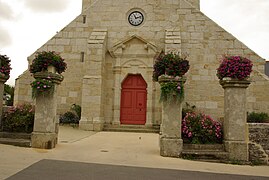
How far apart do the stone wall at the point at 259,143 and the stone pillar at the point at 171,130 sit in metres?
1.77

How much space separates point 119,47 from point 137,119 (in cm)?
369

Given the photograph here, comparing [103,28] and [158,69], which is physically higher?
[103,28]

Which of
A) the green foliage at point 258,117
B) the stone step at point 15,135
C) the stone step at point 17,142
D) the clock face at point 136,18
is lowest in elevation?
the stone step at point 17,142

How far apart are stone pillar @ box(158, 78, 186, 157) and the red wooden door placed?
19.2ft

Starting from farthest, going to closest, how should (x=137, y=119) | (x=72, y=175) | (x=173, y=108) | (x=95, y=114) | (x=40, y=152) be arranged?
(x=137, y=119) < (x=95, y=114) < (x=173, y=108) < (x=40, y=152) < (x=72, y=175)

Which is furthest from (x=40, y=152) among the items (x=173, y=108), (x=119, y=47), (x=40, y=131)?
(x=119, y=47)

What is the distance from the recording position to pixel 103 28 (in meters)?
12.7

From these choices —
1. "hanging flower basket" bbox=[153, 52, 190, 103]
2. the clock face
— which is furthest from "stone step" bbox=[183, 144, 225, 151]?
the clock face

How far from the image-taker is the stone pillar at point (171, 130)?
6.12m

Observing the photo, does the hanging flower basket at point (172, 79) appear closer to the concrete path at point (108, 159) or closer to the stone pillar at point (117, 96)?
the concrete path at point (108, 159)

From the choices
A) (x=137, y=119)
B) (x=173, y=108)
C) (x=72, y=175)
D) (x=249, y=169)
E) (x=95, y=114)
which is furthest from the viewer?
(x=137, y=119)

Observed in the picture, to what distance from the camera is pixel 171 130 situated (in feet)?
20.4

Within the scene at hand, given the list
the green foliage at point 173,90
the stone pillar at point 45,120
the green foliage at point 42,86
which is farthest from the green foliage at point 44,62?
the green foliage at point 173,90

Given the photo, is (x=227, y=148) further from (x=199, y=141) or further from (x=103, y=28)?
(x=103, y=28)
